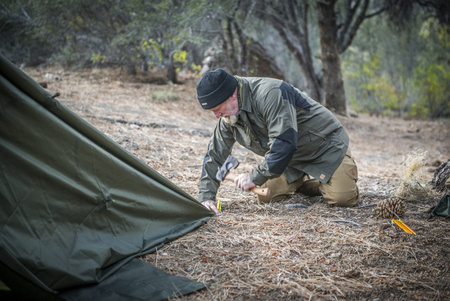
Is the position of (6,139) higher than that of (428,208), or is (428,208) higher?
(6,139)

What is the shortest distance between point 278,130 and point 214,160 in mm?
718

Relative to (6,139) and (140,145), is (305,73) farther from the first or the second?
(6,139)

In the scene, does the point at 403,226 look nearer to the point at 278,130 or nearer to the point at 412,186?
the point at 412,186

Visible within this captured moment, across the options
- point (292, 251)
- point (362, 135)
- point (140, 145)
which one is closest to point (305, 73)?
point (362, 135)

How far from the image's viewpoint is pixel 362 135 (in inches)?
368

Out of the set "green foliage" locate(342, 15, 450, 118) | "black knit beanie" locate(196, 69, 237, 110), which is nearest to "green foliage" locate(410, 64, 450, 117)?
"green foliage" locate(342, 15, 450, 118)

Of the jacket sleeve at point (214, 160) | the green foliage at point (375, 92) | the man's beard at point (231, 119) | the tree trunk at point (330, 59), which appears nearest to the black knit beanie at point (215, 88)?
the man's beard at point (231, 119)

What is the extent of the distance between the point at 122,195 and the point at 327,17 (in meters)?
9.58

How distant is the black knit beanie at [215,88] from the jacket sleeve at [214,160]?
40 cm

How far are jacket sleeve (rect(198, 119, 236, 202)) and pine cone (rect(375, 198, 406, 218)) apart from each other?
136 cm

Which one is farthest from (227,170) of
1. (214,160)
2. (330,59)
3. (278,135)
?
(330,59)

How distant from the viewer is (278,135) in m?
2.67

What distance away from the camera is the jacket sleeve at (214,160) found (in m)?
3.09

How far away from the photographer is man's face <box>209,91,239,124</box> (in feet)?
9.17
